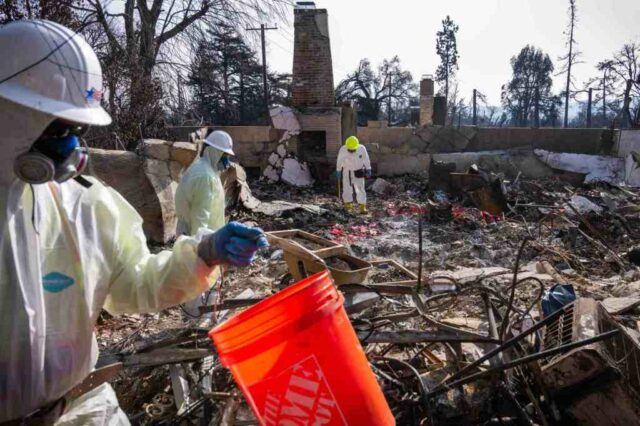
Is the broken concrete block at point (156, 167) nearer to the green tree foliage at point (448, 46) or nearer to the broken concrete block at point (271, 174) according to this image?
the broken concrete block at point (271, 174)

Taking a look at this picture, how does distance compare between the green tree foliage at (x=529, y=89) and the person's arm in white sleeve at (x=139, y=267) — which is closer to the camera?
the person's arm in white sleeve at (x=139, y=267)

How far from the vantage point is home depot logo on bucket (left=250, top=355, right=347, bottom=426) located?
1229 millimetres

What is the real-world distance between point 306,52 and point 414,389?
12.0 metres

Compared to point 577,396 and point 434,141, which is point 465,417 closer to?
point 577,396

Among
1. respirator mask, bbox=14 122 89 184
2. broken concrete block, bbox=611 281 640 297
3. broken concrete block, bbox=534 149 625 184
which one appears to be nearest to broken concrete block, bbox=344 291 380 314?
respirator mask, bbox=14 122 89 184

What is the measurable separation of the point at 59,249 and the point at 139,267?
0.23 metres

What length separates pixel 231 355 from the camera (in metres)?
1.23

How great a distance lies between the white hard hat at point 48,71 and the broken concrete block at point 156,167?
521 centimetres

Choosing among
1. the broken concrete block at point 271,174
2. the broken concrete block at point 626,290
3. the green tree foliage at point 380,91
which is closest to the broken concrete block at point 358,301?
the broken concrete block at point 626,290

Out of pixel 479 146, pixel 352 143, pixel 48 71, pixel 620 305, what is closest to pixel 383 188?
pixel 352 143

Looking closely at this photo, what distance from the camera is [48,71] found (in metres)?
1.18

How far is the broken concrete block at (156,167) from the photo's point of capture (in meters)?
6.24

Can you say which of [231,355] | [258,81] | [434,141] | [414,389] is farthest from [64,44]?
[258,81]

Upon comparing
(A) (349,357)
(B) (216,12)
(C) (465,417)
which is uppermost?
(B) (216,12)
